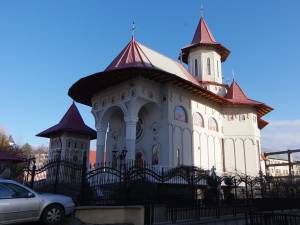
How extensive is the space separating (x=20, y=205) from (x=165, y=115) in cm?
1373

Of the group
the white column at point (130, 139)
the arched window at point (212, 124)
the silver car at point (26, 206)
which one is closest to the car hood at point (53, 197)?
the silver car at point (26, 206)

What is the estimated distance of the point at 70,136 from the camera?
85.3 ft

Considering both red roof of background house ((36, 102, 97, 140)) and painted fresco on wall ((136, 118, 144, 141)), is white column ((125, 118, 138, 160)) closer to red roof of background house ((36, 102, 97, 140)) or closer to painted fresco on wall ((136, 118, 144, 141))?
painted fresco on wall ((136, 118, 144, 141))

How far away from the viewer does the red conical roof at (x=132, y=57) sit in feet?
68.8

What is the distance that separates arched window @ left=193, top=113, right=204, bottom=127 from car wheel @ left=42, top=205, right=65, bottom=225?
15667 mm

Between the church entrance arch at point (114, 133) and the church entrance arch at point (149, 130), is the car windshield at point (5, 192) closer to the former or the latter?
the church entrance arch at point (149, 130)

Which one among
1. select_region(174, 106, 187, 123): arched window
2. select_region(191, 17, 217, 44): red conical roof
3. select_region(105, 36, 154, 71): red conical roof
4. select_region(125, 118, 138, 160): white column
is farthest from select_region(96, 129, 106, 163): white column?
select_region(191, 17, 217, 44): red conical roof

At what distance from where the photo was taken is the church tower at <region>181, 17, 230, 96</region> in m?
30.1

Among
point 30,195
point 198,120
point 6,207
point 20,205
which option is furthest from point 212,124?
point 6,207

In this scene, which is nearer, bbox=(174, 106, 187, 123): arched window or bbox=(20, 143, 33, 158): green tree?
bbox=(174, 106, 187, 123): arched window

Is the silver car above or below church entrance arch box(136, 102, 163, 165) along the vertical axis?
below

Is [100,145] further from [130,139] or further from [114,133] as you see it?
[130,139]

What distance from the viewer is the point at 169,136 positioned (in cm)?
2019

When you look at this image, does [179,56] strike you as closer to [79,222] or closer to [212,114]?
[212,114]
